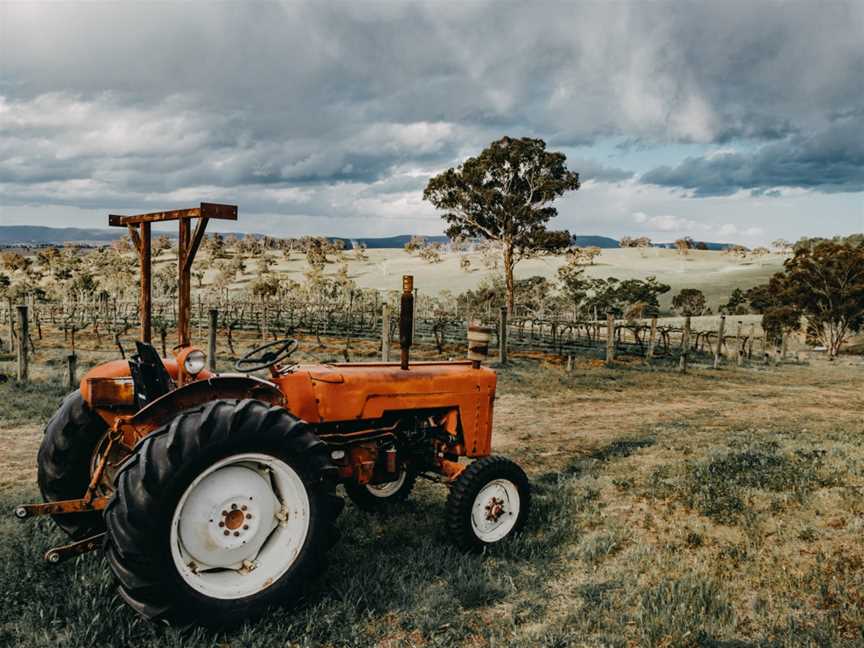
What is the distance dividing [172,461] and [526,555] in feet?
8.06

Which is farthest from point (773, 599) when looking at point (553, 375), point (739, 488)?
point (553, 375)

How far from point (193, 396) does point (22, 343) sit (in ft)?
30.1

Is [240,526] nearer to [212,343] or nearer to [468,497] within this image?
[468,497]

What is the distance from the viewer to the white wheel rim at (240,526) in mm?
→ 3053

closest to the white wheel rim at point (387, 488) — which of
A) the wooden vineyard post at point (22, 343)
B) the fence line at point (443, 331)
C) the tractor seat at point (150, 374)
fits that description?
the tractor seat at point (150, 374)

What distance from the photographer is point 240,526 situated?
319 cm

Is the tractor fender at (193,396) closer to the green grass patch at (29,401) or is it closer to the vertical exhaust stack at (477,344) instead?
the vertical exhaust stack at (477,344)

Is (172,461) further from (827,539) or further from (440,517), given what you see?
(827,539)

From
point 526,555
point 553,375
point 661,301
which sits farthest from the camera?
point 661,301

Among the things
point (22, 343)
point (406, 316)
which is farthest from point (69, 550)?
point (22, 343)

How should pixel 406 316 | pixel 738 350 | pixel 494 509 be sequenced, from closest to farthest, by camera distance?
pixel 406 316 < pixel 494 509 < pixel 738 350

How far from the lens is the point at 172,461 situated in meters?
2.86

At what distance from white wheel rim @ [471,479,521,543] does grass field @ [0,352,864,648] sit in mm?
160

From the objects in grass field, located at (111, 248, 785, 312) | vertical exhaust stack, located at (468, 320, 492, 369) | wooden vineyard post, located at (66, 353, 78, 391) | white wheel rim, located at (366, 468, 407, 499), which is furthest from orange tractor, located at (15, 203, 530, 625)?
grass field, located at (111, 248, 785, 312)
